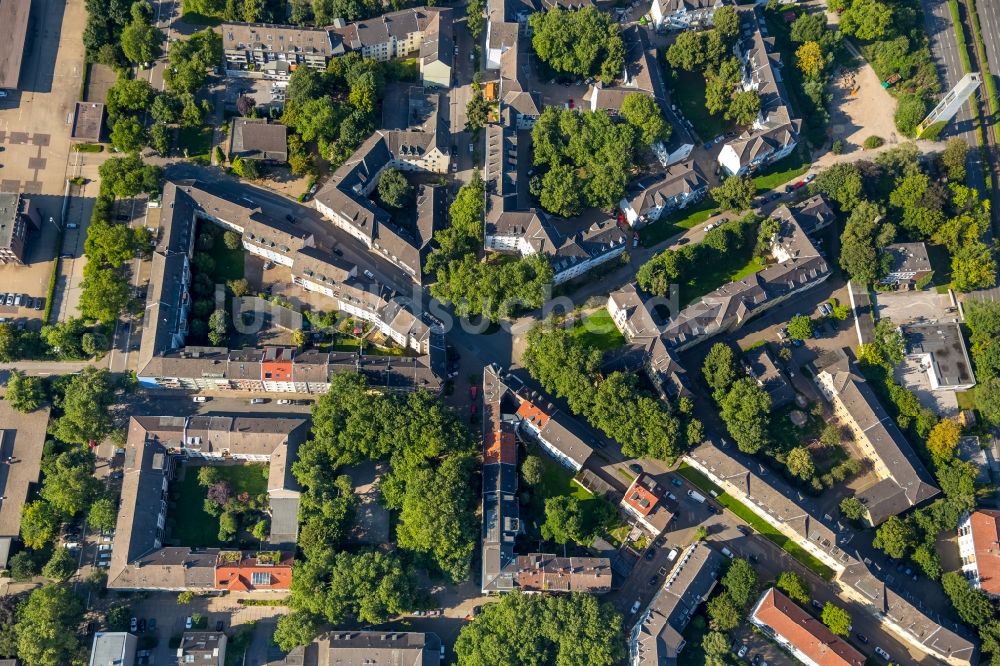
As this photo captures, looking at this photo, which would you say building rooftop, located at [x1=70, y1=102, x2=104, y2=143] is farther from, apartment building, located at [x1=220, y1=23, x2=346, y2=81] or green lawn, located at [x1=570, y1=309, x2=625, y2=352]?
green lawn, located at [x1=570, y1=309, x2=625, y2=352]

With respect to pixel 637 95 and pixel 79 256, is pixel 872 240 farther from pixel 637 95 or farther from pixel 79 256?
pixel 79 256

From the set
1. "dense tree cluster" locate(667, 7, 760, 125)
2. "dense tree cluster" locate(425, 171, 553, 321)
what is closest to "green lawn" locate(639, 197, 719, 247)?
"dense tree cluster" locate(667, 7, 760, 125)

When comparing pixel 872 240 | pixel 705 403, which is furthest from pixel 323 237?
pixel 872 240

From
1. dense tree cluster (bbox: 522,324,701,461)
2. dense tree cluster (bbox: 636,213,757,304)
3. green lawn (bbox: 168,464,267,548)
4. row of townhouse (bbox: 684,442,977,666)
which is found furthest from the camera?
dense tree cluster (bbox: 636,213,757,304)

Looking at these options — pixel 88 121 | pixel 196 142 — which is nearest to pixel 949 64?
pixel 196 142

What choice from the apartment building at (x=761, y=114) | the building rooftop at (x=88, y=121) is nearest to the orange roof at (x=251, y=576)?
the building rooftop at (x=88, y=121)

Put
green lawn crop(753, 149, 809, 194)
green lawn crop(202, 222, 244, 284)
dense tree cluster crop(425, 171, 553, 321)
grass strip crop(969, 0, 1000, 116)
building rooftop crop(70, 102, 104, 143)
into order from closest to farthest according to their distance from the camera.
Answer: dense tree cluster crop(425, 171, 553, 321) < green lawn crop(202, 222, 244, 284) < building rooftop crop(70, 102, 104, 143) < green lawn crop(753, 149, 809, 194) < grass strip crop(969, 0, 1000, 116)
